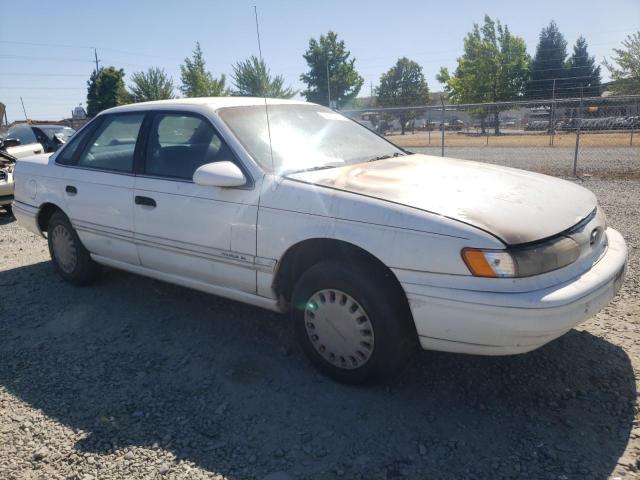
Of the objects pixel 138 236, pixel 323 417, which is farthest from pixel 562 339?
pixel 138 236

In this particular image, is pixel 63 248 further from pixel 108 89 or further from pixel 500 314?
pixel 108 89

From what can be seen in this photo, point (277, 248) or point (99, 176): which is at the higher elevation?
point (99, 176)

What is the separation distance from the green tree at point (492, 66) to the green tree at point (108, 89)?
24.7 meters

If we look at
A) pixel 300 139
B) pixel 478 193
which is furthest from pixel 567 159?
pixel 478 193

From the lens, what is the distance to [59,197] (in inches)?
172

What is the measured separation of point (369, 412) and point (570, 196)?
1.71 metres

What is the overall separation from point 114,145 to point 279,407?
8.59ft

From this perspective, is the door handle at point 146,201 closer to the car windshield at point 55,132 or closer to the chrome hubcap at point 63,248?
the chrome hubcap at point 63,248

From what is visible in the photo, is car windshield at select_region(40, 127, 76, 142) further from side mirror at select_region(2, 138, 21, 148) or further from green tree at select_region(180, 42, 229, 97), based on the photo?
green tree at select_region(180, 42, 229, 97)

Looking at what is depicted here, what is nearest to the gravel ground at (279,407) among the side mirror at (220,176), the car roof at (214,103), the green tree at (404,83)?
the side mirror at (220,176)

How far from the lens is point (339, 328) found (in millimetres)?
2822

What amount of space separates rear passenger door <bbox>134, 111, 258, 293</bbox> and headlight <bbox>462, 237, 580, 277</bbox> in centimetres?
131

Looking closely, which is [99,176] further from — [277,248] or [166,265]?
[277,248]

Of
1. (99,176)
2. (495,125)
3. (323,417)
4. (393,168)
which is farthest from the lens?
(495,125)
